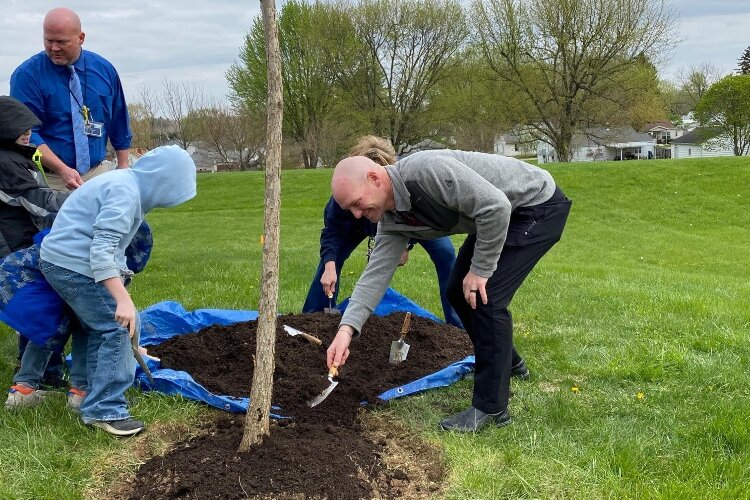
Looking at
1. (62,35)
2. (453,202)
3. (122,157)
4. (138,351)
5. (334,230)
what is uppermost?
(62,35)

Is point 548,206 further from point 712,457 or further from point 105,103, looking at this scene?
point 105,103

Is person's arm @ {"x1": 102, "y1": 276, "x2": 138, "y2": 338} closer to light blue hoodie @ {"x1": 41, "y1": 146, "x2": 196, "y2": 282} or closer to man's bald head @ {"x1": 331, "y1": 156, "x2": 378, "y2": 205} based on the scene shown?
light blue hoodie @ {"x1": 41, "y1": 146, "x2": 196, "y2": 282}

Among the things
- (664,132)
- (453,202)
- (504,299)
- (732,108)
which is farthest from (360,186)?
(664,132)

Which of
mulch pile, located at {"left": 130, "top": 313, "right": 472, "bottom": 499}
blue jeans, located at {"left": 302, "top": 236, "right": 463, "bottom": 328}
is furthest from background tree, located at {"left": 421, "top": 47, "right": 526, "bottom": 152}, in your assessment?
mulch pile, located at {"left": 130, "top": 313, "right": 472, "bottom": 499}

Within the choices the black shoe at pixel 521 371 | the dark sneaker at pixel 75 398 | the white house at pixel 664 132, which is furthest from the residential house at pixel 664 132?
the dark sneaker at pixel 75 398

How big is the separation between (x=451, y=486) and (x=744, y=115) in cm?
4420

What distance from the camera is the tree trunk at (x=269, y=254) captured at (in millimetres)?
2619

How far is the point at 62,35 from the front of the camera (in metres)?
4.15

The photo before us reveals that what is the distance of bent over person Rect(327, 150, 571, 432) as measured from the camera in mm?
2912

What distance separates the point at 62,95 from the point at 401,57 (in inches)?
1285

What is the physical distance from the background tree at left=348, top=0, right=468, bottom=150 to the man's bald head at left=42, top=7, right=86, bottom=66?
30.6m

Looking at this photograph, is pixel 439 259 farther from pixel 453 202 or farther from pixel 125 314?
pixel 125 314

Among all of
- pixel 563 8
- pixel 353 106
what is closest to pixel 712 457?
pixel 563 8

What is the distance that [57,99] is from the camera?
14.2ft
